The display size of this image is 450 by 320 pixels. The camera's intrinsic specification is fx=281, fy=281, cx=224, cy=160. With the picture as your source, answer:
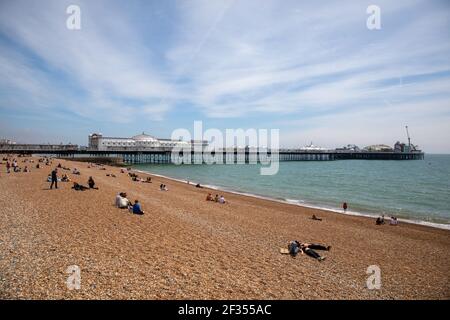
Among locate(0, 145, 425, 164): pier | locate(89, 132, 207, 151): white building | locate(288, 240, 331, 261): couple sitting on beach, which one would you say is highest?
locate(89, 132, 207, 151): white building

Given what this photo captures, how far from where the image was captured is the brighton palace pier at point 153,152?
233 ft

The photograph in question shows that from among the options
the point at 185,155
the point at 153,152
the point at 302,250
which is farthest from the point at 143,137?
the point at 302,250

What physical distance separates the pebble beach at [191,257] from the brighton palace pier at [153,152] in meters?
65.4

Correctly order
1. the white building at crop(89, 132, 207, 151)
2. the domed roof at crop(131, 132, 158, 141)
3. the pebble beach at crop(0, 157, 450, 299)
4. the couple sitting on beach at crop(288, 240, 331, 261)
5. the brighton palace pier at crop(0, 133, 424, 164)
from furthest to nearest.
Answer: the domed roof at crop(131, 132, 158, 141), the white building at crop(89, 132, 207, 151), the brighton palace pier at crop(0, 133, 424, 164), the couple sitting on beach at crop(288, 240, 331, 261), the pebble beach at crop(0, 157, 450, 299)

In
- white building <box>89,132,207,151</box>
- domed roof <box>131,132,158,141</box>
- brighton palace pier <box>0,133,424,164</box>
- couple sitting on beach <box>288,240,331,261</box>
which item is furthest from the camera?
domed roof <box>131,132,158,141</box>

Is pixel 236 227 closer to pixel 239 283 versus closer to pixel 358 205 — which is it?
pixel 239 283

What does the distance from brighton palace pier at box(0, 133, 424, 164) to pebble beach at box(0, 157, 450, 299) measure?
214ft

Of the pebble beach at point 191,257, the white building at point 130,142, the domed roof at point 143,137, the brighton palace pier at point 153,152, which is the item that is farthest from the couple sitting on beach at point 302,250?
the domed roof at point 143,137

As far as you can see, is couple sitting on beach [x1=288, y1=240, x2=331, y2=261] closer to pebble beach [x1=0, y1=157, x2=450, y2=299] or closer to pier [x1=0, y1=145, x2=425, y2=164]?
pebble beach [x1=0, y1=157, x2=450, y2=299]

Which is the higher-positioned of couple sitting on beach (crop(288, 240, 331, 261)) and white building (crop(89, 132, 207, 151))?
white building (crop(89, 132, 207, 151))

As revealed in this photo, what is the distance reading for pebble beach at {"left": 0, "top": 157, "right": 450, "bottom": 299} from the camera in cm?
548

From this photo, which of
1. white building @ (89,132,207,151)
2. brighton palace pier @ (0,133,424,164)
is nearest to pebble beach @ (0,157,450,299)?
brighton palace pier @ (0,133,424,164)

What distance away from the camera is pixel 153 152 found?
267 ft

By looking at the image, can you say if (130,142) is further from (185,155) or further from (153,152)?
(153,152)
